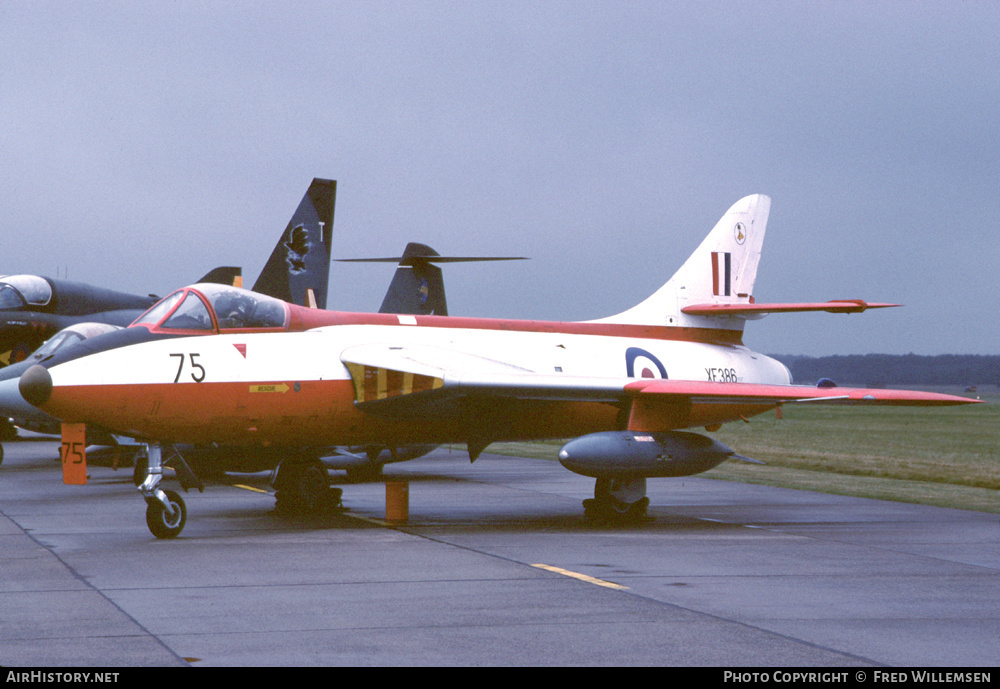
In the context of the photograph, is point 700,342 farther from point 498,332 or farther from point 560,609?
point 560,609

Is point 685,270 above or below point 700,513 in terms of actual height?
above

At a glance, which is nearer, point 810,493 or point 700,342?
point 700,342

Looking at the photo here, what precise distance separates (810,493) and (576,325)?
5.12 metres

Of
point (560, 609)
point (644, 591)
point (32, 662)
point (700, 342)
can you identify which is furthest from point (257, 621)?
point (700, 342)

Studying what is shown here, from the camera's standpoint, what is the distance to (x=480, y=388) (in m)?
11.8

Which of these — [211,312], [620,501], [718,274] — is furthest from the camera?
[718,274]

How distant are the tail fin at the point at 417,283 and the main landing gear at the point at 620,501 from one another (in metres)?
10.9

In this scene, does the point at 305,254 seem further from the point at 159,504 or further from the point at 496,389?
the point at 159,504

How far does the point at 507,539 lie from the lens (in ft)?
37.5

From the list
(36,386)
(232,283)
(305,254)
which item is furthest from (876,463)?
(36,386)

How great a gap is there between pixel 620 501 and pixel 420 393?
2.82 metres

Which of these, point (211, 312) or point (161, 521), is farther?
point (211, 312)

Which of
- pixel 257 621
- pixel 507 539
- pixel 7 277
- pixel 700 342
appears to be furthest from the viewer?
pixel 7 277

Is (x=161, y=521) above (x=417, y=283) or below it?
below
